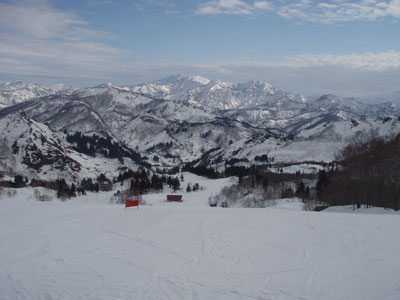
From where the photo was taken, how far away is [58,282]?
49.9 feet

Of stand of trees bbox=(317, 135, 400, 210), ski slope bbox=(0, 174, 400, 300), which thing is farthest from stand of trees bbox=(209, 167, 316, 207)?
ski slope bbox=(0, 174, 400, 300)

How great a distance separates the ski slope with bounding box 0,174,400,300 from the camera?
14.3 metres

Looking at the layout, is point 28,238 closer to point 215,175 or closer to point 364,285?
point 364,285

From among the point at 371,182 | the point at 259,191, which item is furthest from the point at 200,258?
the point at 259,191

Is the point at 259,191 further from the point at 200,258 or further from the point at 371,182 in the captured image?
the point at 200,258

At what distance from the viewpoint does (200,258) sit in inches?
737

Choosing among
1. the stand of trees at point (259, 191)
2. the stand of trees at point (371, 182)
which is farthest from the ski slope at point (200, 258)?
the stand of trees at point (259, 191)

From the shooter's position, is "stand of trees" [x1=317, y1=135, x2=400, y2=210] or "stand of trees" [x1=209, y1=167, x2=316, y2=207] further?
"stand of trees" [x1=209, y1=167, x2=316, y2=207]

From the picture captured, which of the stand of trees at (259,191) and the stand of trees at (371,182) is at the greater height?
the stand of trees at (371,182)

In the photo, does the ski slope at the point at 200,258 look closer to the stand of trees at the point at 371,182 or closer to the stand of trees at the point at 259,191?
the stand of trees at the point at 371,182

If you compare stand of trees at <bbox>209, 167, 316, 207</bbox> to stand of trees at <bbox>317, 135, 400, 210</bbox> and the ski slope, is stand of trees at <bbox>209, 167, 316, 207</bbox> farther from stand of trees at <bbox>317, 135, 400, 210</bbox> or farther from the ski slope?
the ski slope

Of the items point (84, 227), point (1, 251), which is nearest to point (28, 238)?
point (1, 251)

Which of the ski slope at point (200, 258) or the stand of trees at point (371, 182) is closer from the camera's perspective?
the ski slope at point (200, 258)

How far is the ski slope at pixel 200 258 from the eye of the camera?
14.3 m
